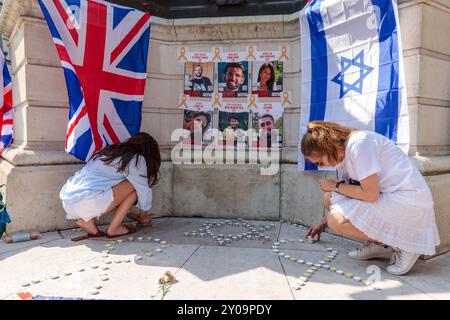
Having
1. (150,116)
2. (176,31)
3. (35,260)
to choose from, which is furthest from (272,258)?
(176,31)

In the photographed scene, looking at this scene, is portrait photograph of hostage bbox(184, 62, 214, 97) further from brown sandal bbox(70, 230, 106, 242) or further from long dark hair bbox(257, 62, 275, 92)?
brown sandal bbox(70, 230, 106, 242)

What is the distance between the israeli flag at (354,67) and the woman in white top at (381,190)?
653 millimetres

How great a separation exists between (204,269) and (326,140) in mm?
1446

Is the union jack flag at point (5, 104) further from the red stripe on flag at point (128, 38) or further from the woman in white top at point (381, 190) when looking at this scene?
the woman in white top at point (381, 190)

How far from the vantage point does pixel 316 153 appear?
2865 millimetres

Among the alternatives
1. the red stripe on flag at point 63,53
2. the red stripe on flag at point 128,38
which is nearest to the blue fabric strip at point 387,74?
the red stripe on flag at point 128,38

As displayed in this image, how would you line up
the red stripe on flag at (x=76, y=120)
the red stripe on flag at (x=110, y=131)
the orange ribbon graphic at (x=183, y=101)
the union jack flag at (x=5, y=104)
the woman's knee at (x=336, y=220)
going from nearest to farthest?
the woman's knee at (x=336, y=220) → the red stripe on flag at (x=76, y=120) → the red stripe on flag at (x=110, y=131) → the orange ribbon graphic at (x=183, y=101) → the union jack flag at (x=5, y=104)

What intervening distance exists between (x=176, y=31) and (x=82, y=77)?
59.5 inches

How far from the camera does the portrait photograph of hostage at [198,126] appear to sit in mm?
4898

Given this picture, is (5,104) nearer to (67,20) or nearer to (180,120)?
(67,20)

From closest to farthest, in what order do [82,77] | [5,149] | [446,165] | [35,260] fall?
[35,260], [446,165], [82,77], [5,149]

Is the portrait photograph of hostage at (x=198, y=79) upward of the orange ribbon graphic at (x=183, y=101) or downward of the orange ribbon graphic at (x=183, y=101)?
upward

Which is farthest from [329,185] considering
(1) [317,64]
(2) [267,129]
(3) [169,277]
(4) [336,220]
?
(2) [267,129]
